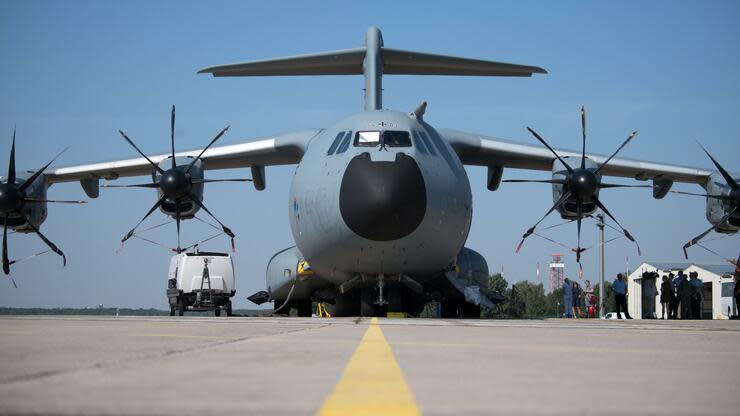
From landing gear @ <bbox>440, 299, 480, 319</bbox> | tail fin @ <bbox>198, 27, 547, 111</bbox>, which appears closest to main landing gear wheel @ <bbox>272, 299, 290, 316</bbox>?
landing gear @ <bbox>440, 299, 480, 319</bbox>

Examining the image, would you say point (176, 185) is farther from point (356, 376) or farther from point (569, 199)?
point (356, 376)

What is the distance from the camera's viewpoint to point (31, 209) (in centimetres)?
1962

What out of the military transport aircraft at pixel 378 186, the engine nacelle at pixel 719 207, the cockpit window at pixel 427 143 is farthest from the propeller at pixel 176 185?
the engine nacelle at pixel 719 207

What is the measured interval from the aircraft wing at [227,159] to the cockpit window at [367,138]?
3.96m

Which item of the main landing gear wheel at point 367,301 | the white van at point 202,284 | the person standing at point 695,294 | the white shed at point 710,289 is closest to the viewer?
the main landing gear wheel at point 367,301

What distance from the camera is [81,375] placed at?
13.2 feet

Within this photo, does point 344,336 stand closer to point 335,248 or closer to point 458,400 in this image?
point 458,400

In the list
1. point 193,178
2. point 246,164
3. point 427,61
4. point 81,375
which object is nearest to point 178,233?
point 193,178

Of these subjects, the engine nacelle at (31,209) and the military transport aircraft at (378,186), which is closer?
the military transport aircraft at (378,186)

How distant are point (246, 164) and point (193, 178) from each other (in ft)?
6.84

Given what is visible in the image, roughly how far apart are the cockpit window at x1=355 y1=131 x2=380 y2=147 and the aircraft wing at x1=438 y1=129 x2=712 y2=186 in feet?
13.2

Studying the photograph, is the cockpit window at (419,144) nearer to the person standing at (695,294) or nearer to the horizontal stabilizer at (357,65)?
the horizontal stabilizer at (357,65)

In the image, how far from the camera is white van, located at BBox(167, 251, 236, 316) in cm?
2623

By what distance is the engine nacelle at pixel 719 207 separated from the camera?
18.8m
